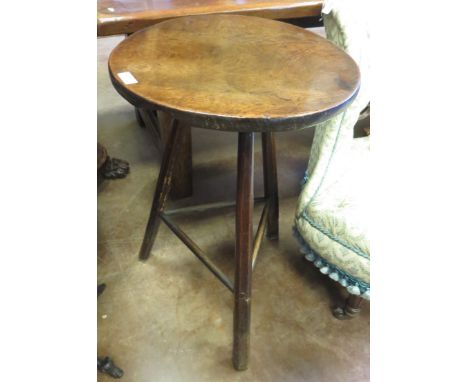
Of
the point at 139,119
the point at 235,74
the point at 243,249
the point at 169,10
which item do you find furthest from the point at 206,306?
the point at 139,119

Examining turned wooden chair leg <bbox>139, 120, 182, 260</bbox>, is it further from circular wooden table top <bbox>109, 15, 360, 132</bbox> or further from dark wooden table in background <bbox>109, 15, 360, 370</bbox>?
circular wooden table top <bbox>109, 15, 360, 132</bbox>

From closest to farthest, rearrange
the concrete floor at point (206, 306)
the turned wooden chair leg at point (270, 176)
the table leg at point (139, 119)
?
the concrete floor at point (206, 306) → the turned wooden chair leg at point (270, 176) → the table leg at point (139, 119)

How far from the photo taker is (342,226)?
100 centimetres

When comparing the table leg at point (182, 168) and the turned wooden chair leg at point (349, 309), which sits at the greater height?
the table leg at point (182, 168)

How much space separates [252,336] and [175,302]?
27 cm

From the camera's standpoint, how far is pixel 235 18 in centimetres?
113

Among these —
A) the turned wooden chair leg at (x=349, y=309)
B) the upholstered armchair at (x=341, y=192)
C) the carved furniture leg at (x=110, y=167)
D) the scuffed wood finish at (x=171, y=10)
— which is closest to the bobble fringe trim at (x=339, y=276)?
the upholstered armchair at (x=341, y=192)

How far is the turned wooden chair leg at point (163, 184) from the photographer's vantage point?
1.12 m

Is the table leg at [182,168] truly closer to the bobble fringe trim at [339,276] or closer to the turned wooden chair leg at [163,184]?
the turned wooden chair leg at [163,184]

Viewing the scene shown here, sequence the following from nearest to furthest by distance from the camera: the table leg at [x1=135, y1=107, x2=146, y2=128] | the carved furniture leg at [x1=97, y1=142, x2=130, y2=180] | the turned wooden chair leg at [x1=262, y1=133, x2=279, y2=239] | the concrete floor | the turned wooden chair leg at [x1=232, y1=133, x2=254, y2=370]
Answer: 1. the turned wooden chair leg at [x1=232, y1=133, x2=254, y2=370]
2. the concrete floor
3. the turned wooden chair leg at [x1=262, y1=133, x2=279, y2=239]
4. the carved furniture leg at [x1=97, y1=142, x2=130, y2=180]
5. the table leg at [x1=135, y1=107, x2=146, y2=128]

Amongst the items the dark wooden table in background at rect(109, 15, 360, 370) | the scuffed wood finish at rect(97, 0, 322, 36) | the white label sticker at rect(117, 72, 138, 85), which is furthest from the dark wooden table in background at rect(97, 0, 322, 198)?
the white label sticker at rect(117, 72, 138, 85)

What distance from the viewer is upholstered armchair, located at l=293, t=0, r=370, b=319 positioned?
100cm

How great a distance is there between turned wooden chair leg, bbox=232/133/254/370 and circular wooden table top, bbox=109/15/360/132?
0.13 m

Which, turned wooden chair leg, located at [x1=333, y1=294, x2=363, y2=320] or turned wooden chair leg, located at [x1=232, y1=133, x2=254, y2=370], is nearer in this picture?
turned wooden chair leg, located at [x1=232, y1=133, x2=254, y2=370]
